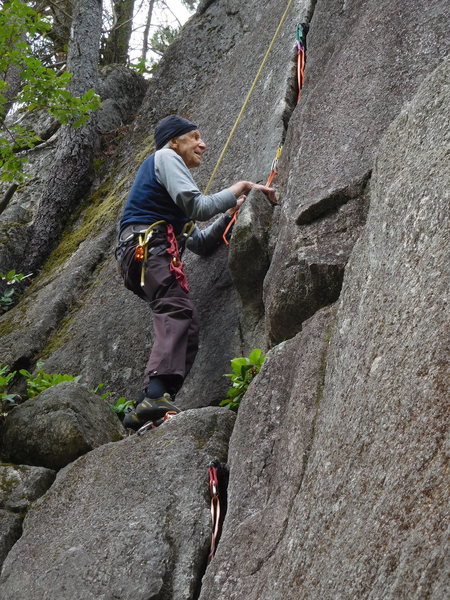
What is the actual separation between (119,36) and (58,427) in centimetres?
978

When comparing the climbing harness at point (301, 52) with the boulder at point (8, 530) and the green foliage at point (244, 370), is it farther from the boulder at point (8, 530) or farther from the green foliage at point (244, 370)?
the boulder at point (8, 530)

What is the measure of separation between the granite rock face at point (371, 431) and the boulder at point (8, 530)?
1525 mm

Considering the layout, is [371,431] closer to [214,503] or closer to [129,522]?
[214,503]

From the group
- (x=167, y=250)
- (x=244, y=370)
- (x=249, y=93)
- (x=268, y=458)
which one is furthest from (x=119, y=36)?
(x=268, y=458)

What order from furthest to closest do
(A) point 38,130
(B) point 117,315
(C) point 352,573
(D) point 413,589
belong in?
(A) point 38,130 < (B) point 117,315 < (C) point 352,573 < (D) point 413,589

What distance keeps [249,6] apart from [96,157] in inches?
100

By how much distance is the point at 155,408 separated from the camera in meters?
5.17

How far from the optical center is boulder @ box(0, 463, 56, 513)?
4.97 m

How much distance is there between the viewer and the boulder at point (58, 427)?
17.1 feet

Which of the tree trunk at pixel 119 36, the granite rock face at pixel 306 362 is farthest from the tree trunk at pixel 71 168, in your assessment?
the tree trunk at pixel 119 36

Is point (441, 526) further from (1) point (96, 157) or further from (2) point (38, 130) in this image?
(2) point (38, 130)

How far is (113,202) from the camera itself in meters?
8.71

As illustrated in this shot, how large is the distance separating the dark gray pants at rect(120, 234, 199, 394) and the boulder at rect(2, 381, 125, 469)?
435mm

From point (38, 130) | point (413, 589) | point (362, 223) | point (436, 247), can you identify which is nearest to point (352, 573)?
point (413, 589)
